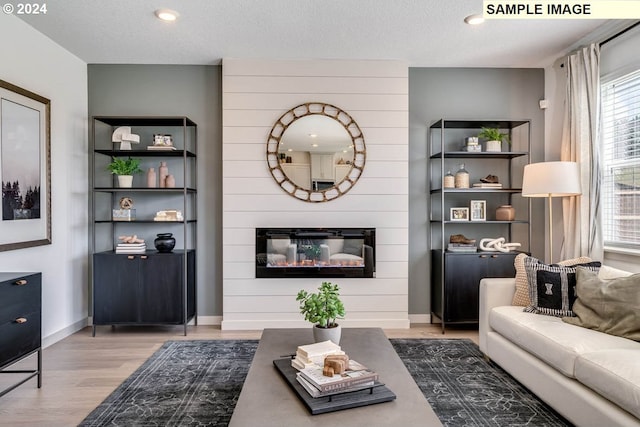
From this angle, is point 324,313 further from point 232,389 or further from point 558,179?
point 558,179

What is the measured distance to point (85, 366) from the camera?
10.5 feet

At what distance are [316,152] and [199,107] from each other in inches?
53.4

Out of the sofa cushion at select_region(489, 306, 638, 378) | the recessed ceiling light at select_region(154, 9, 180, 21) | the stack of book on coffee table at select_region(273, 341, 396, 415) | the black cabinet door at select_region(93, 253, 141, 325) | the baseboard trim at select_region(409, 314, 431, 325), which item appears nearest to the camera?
the stack of book on coffee table at select_region(273, 341, 396, 415)

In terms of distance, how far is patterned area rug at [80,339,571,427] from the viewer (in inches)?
92.9

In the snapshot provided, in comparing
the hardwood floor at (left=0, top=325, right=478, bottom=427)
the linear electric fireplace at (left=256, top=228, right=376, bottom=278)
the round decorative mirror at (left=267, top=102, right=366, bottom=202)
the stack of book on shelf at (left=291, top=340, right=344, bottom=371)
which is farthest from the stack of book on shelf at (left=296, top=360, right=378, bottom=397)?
the round decorative mirror at (left=267, top=102, right=366, bottom=202)

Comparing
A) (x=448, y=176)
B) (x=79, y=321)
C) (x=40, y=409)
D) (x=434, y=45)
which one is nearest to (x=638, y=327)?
(x=448, y=176)

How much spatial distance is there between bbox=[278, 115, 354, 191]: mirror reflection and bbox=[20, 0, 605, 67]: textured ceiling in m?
Answer: 0.69

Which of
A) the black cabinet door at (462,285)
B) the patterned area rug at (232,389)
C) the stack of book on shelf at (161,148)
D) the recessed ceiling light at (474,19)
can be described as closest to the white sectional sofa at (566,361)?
the patterned area rug at (232,389)

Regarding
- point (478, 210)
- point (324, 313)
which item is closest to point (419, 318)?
point (478, 210)

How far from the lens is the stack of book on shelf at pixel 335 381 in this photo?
174 centimetres

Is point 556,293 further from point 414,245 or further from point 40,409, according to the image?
point 40,409

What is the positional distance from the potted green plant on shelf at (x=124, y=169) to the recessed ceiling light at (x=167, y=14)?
57.5 inches

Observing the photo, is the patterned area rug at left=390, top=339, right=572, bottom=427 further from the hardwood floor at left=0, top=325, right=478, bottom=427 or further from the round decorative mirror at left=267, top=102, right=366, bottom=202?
the round decorative mirror at left=267, top=102, right=366, bottom=202

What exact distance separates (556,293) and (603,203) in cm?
134
